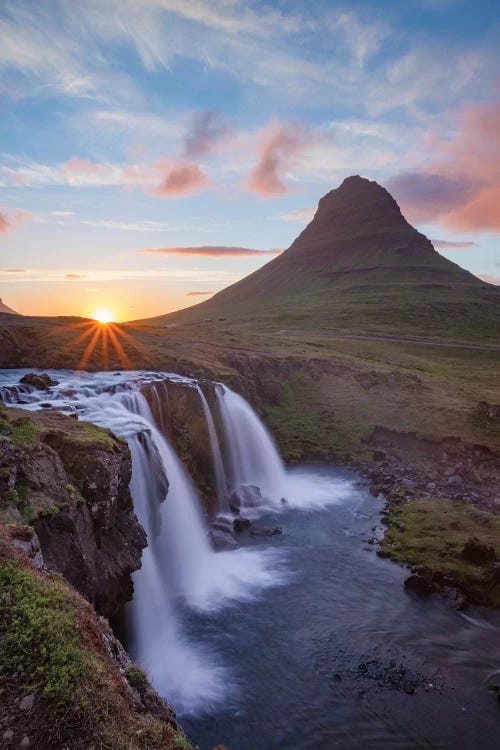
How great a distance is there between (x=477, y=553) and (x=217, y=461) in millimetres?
18579

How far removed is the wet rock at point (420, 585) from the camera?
23109mm

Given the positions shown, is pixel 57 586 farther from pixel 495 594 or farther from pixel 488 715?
pixel 495 594

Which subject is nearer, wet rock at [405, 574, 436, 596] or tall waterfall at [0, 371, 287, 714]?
tall waterfall at [0, 371, 287, 714]

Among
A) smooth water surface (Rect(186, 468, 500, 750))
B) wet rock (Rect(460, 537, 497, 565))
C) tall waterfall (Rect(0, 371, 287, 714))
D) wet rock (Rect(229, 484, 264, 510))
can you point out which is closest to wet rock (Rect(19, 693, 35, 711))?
smooth water surface (Rect(186, 468, 500, 750))

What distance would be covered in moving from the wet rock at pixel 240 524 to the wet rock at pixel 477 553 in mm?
12856

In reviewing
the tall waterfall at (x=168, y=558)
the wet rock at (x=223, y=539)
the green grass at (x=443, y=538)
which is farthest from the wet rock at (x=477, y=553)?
the wet rock at (x=223, y=539)

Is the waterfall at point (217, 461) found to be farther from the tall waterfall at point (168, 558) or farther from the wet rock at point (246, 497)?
the wet rock at point (246, 497)

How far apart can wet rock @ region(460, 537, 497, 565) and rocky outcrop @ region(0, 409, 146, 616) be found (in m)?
16.5

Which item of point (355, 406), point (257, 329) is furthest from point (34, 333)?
point (257, 329)

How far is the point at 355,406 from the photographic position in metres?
53.8

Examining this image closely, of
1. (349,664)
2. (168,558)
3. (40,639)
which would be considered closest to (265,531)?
(168,558)

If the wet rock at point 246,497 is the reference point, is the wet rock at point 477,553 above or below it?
above

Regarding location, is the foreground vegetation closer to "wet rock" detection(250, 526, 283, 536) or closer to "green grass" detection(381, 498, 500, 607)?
"green grass" detection(381, 498, 500, 607)

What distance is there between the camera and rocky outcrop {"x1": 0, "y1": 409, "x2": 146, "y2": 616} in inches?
580
